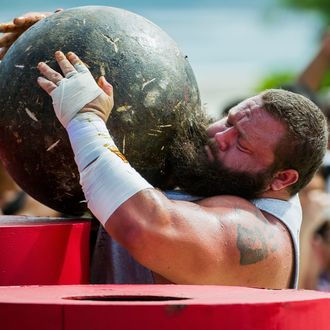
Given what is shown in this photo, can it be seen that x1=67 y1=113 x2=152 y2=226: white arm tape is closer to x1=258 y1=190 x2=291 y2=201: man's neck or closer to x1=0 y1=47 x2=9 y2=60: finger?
x1=258 y1=190 x2=291 y2=201: man's neck

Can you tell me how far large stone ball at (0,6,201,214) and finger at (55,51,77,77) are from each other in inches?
2.1

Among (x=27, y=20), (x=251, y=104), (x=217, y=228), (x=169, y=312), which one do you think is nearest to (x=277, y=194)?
(x=251, y=104)

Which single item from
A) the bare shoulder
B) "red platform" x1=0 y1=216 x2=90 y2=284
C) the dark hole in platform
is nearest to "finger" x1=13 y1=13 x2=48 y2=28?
"red platform" x1=0 y1=216 x2=90 y2=284

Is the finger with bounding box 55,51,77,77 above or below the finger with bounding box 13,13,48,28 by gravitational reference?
above

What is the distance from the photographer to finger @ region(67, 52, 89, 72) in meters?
4.27

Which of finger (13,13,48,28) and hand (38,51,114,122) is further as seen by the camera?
finger (13,13,48,28)

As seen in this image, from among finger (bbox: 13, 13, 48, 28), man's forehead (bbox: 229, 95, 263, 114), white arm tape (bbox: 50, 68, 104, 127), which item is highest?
white arm tape (bbox: 50, 68, 104, 127)

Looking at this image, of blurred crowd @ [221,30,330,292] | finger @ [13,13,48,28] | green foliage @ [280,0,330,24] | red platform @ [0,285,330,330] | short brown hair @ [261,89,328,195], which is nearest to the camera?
red platform @ [0,285,330,330]

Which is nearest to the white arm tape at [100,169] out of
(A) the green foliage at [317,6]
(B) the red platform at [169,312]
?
(B) the red platform at [169,312]

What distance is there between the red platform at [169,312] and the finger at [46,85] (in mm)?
993

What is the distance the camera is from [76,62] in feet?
14.1

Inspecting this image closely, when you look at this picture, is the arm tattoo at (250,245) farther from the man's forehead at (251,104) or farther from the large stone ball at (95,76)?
the man's forehead at (251,104)

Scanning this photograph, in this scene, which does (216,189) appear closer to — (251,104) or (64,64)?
(251,104)

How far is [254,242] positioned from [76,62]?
1010mm
